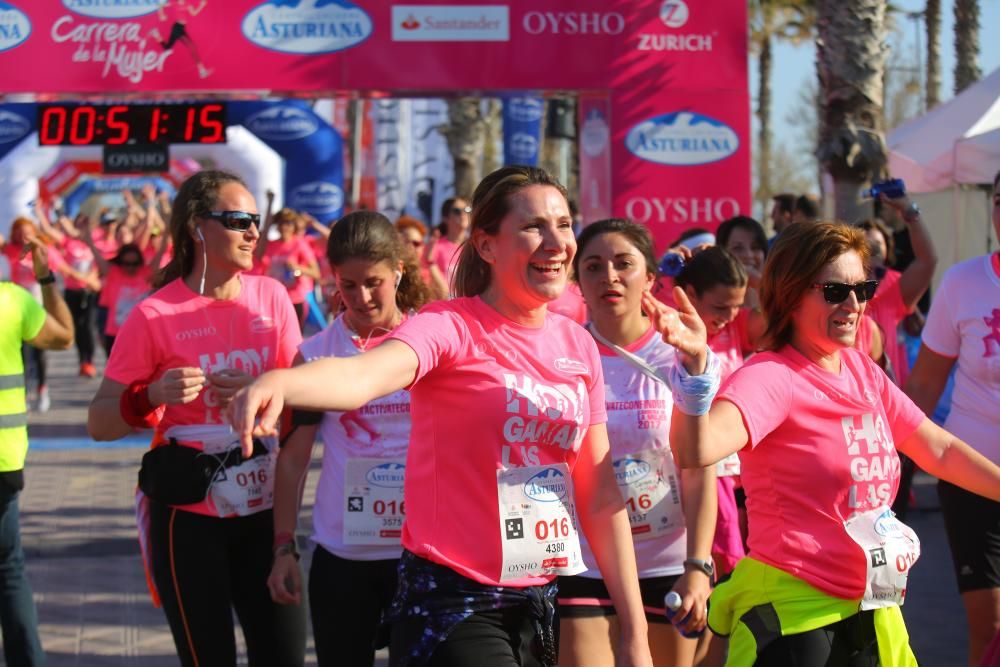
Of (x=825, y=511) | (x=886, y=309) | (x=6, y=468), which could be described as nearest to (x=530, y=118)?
(x=886, y=309)

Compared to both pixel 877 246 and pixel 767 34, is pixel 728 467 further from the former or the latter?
pixel 767 34

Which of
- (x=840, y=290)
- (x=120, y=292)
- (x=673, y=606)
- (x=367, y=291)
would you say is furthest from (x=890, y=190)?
(x=120, y=292)

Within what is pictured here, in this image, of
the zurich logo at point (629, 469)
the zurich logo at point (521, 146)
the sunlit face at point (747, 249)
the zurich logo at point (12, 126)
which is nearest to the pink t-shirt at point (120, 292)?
the zurich logo at point (12, 126)

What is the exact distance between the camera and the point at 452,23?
10.4 metres

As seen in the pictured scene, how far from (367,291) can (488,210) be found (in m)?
1.22

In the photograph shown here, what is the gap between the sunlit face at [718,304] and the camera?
5.12m

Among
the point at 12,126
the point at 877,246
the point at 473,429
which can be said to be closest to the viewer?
the point at 473,429

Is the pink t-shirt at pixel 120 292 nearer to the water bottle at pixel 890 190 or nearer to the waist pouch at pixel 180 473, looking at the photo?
the water bottle at pixel 890 190

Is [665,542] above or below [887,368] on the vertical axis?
below

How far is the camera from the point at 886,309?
669cm

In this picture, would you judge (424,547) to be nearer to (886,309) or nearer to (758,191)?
(886,309)

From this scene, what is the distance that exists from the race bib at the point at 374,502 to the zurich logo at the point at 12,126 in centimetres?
756

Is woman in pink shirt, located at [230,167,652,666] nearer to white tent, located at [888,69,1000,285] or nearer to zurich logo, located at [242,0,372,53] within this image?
zurich logo, located at [242,0,372,53]

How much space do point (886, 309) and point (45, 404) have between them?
11.0 meters
